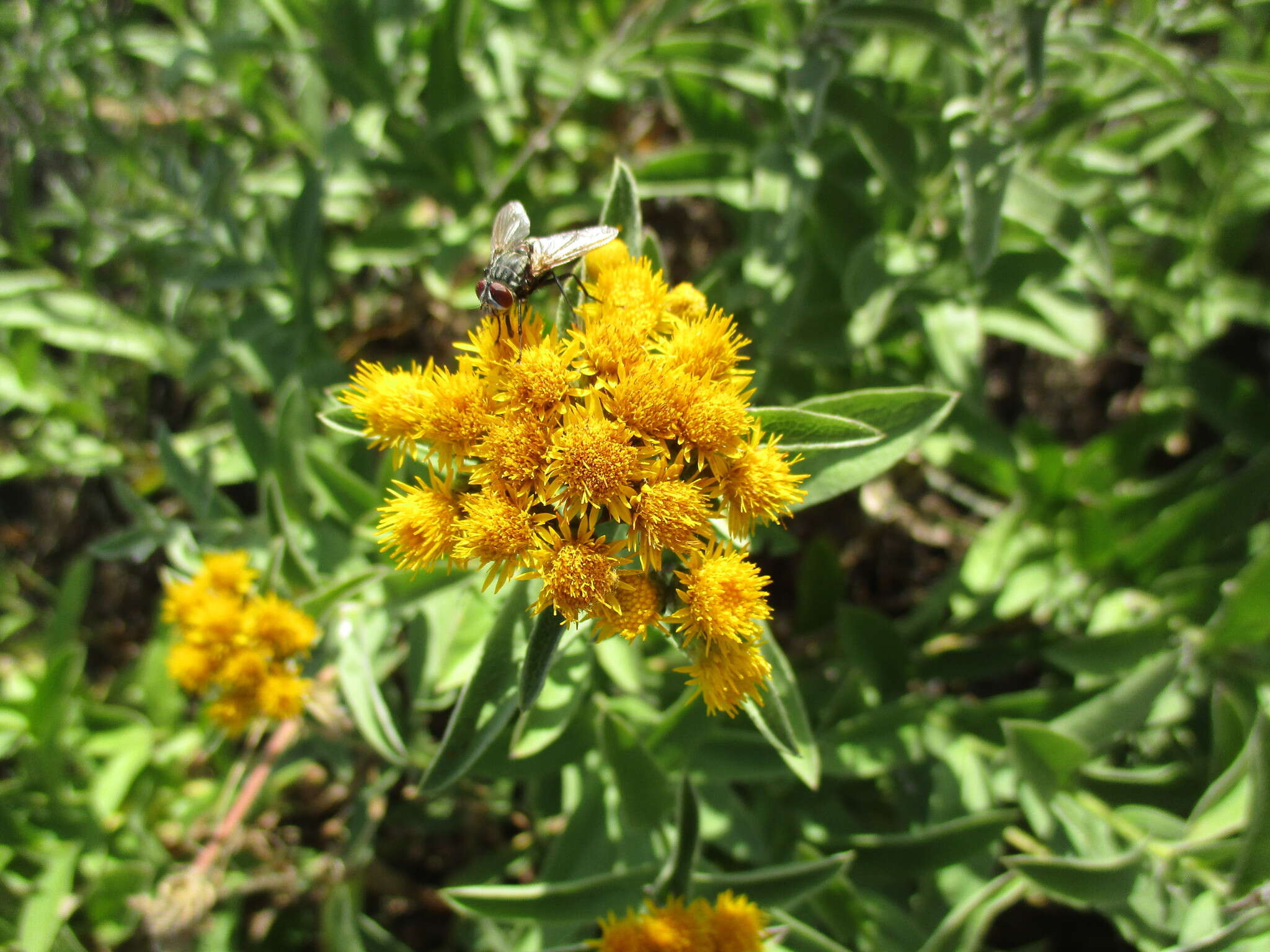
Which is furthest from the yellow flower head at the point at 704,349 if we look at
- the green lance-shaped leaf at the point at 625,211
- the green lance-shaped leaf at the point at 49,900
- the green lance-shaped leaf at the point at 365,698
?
the green lance-shaped leaf at the point at 49,900

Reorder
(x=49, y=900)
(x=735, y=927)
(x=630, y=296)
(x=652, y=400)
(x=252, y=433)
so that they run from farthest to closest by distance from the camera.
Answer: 1. (x=252, y=433)
2. (x=49, y=900)
3. (x=735, y=927)
4. (x=630, y=296)
5. (x=652, y=400)

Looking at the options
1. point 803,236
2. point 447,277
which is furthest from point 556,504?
point 803,236

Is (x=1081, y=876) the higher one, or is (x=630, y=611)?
(x=630, y=611)

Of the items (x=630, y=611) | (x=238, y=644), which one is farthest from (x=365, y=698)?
(x=630, y=611)

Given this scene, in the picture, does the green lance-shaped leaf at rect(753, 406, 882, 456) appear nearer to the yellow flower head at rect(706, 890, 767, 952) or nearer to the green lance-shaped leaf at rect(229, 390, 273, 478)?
the yellow flower head at rect(706, 890, 767, 952)

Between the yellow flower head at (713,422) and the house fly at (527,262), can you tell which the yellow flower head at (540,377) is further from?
the yellow flower head at (713,422)

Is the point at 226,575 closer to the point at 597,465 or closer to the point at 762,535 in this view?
the point at 597,465
